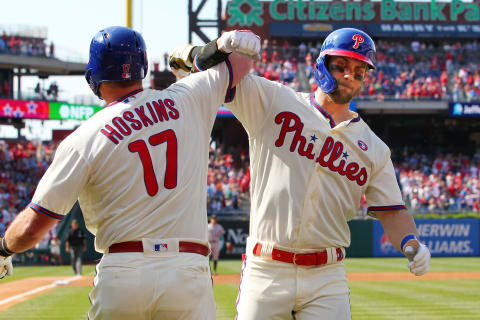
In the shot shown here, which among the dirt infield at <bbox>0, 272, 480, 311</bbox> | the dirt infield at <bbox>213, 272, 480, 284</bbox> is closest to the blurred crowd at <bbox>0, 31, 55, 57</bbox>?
the dirt infield at <bbox>0, 272, 480, 311</bbox>

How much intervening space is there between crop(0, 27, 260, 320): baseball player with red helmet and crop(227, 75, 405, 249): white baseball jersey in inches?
26.7

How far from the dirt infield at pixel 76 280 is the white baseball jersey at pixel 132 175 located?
9915 millimetres

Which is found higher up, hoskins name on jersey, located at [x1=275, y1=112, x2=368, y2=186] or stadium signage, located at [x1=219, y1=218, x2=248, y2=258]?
hoskins name on jersey, located at [x1=275, y1=112, x2=368, y2=186]

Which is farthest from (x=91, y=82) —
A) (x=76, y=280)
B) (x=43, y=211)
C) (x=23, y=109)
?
(x=23, y=109)

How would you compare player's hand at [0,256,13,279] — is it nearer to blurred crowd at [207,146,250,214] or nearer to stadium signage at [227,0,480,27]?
blurred crowd at [207,146,250,214]

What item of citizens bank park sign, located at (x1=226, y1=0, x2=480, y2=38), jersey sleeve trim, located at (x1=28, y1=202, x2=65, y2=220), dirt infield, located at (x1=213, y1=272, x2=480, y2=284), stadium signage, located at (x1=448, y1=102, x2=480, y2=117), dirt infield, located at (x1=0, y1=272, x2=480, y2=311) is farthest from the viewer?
citizens bank park sign, located at (x1=226, y1=0, x2=480, y2=38)

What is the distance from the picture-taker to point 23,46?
3616cm

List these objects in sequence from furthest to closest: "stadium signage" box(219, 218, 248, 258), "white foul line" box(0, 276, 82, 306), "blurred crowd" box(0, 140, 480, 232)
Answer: "blurred crowd" box(0, 140, 480, 232) < "stadium signage" box(219, 218, 248, 258) < "white foul line" box(0, 276, 82, 306)

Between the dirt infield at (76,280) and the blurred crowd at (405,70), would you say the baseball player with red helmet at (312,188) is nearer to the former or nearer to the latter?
the dirt infield at (76,280)

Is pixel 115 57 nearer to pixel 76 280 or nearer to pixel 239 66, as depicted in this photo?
pixel 239 66

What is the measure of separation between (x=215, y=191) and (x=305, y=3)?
15.6 m

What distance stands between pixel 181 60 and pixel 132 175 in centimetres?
130

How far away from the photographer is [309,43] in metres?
35.3

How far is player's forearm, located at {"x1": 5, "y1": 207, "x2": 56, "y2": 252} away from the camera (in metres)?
3.21
